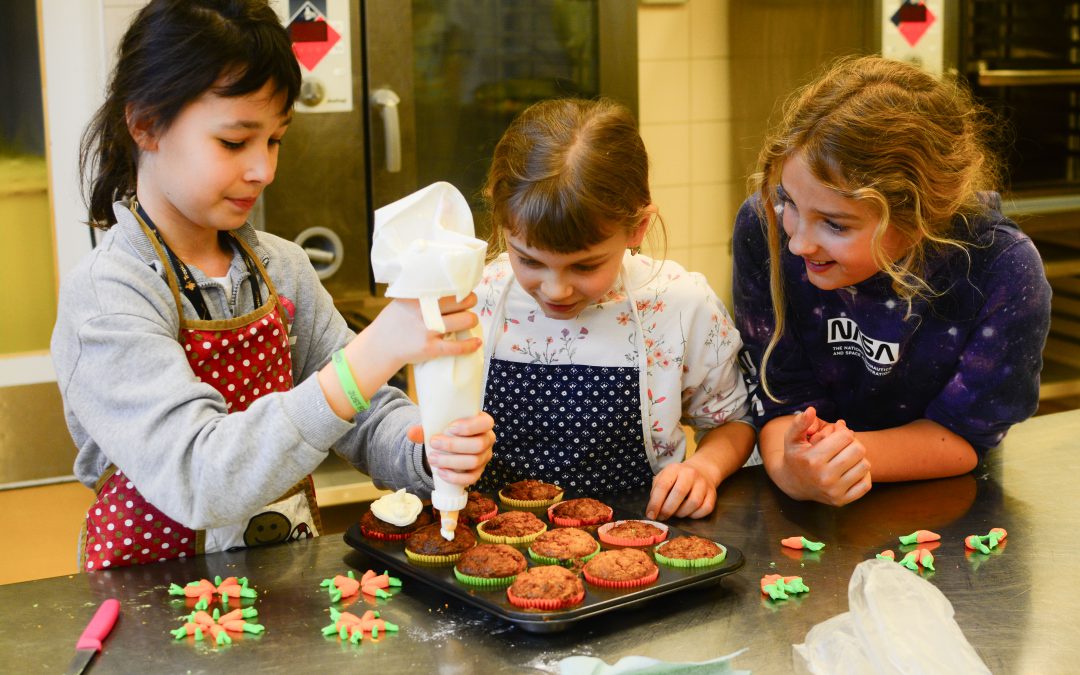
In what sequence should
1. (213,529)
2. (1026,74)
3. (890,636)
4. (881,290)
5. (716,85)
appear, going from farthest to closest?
(716,85)
(1026,74)
(881,290)
(213,529)
(890,636)

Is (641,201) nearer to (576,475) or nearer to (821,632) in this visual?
(576,475)

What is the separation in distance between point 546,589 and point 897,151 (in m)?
0.69

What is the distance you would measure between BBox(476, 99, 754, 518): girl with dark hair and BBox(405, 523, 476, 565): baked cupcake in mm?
356

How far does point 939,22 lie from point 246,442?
269 centimetres

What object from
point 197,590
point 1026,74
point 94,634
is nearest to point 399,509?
point 197,590

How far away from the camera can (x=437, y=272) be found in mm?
1057

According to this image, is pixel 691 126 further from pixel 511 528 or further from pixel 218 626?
pixel 218 626

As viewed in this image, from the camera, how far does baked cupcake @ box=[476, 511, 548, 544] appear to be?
125 centimetres

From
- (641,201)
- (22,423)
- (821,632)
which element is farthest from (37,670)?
(22,423)

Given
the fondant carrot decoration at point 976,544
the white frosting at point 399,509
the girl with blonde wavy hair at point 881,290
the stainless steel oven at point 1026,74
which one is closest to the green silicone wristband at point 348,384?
the white frosting at point 399,509

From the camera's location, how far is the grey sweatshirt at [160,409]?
1.13m

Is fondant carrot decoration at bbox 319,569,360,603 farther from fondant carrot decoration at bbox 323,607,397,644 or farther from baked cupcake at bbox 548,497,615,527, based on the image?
baked cupcake at bbox 548,497,615,527

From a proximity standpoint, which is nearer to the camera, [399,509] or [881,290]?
[399,509]

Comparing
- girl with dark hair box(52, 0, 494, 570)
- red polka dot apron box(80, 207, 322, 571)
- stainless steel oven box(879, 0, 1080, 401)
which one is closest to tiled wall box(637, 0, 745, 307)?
stainless steel oven box(879, 0, 1080, 401)
